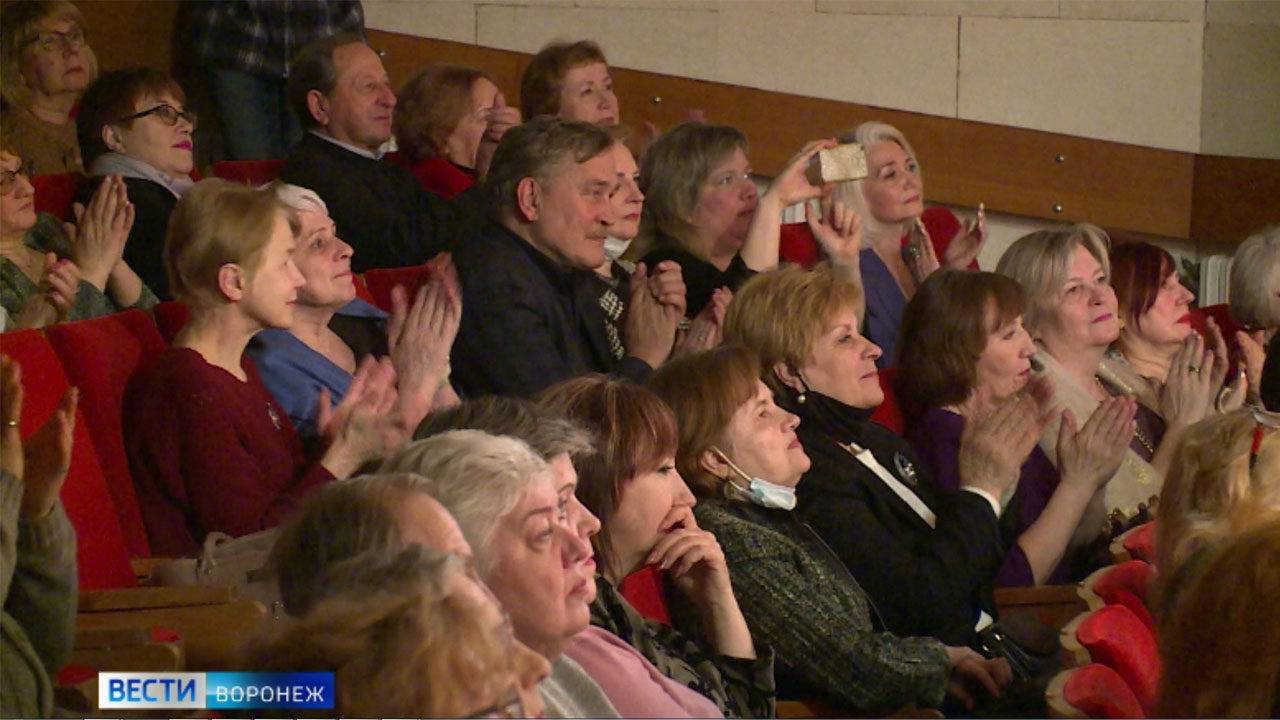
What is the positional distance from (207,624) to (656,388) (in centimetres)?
76

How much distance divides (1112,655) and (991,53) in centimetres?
341

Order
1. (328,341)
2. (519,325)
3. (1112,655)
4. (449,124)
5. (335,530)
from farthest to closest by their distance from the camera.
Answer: (449,124) → (519,325) → (328,341) → (1112,655) → (335,530)

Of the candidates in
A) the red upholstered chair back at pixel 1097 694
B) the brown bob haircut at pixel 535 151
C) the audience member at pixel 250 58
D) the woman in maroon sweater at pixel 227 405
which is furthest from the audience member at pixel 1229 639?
the audience member at pixel 250 58

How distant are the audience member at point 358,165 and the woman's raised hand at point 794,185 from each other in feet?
2.09

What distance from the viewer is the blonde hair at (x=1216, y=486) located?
5.90 feet

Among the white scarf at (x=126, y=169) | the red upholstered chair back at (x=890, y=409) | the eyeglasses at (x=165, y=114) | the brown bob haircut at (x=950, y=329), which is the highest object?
the eyeglasses at (x=165, y=114)

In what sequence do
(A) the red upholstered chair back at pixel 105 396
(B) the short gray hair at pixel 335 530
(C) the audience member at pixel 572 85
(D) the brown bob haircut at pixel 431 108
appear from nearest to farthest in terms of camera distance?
1. (B) the short gray hair at pixel 335 530
2. (A) the red upholstered chair back at pixel 105 396
3. (D) the brown bob haircut at pixel 431 108
4. (C) the audience member at pixel 572 85

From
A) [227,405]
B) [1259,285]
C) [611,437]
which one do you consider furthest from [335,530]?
[1259,285]

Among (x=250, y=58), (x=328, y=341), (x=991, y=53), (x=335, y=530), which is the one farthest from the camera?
(x=991, y=53)

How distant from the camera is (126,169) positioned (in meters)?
3.02

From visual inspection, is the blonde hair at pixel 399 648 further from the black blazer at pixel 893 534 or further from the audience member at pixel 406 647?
the black blazer at pixel 893 534

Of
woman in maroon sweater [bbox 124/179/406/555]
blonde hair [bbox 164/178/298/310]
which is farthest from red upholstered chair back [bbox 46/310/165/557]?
blonde hair [bbox 164/178/298/310]

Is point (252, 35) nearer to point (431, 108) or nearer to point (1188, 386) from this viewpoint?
point (431, 108)

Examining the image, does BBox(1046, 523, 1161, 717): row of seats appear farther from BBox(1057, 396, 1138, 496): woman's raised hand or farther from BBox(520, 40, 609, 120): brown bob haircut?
BBox(520, 40, 609, 120): brown bob haircut
